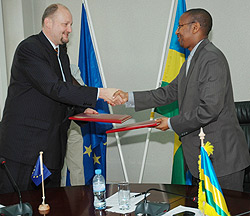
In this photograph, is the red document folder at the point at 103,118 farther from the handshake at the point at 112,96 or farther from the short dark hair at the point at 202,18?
the short dark hair at the point at 202,18

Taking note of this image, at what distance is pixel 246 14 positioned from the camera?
→ 13.6ft

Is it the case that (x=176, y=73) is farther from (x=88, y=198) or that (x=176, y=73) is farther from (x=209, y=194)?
(x=209, y=194)

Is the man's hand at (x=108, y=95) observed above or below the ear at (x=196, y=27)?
below

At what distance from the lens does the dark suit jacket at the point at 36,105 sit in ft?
8.53

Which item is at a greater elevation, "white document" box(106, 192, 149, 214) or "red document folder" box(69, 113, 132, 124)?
"red document folder" box(69, 113, 132, 124)

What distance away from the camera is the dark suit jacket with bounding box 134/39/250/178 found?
2.53m

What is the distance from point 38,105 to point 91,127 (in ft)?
5.38

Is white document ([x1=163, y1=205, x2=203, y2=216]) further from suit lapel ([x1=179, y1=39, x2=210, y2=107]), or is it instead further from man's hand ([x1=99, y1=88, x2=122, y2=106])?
man's hand ([x1=99, y1=88, x2=122, y2=106])

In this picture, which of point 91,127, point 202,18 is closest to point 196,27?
point 202,18

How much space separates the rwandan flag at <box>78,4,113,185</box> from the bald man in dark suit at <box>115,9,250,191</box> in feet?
5.21

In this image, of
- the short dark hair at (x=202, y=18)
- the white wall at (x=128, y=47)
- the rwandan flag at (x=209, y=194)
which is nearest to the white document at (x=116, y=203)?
the rwandan flag at (x=209, y=194)

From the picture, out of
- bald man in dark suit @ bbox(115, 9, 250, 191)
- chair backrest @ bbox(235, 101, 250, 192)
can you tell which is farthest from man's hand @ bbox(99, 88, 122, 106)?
chair backrest @ bbox(235, 101, 250, 192)

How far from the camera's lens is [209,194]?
1508mm

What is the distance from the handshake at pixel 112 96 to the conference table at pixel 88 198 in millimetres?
855
